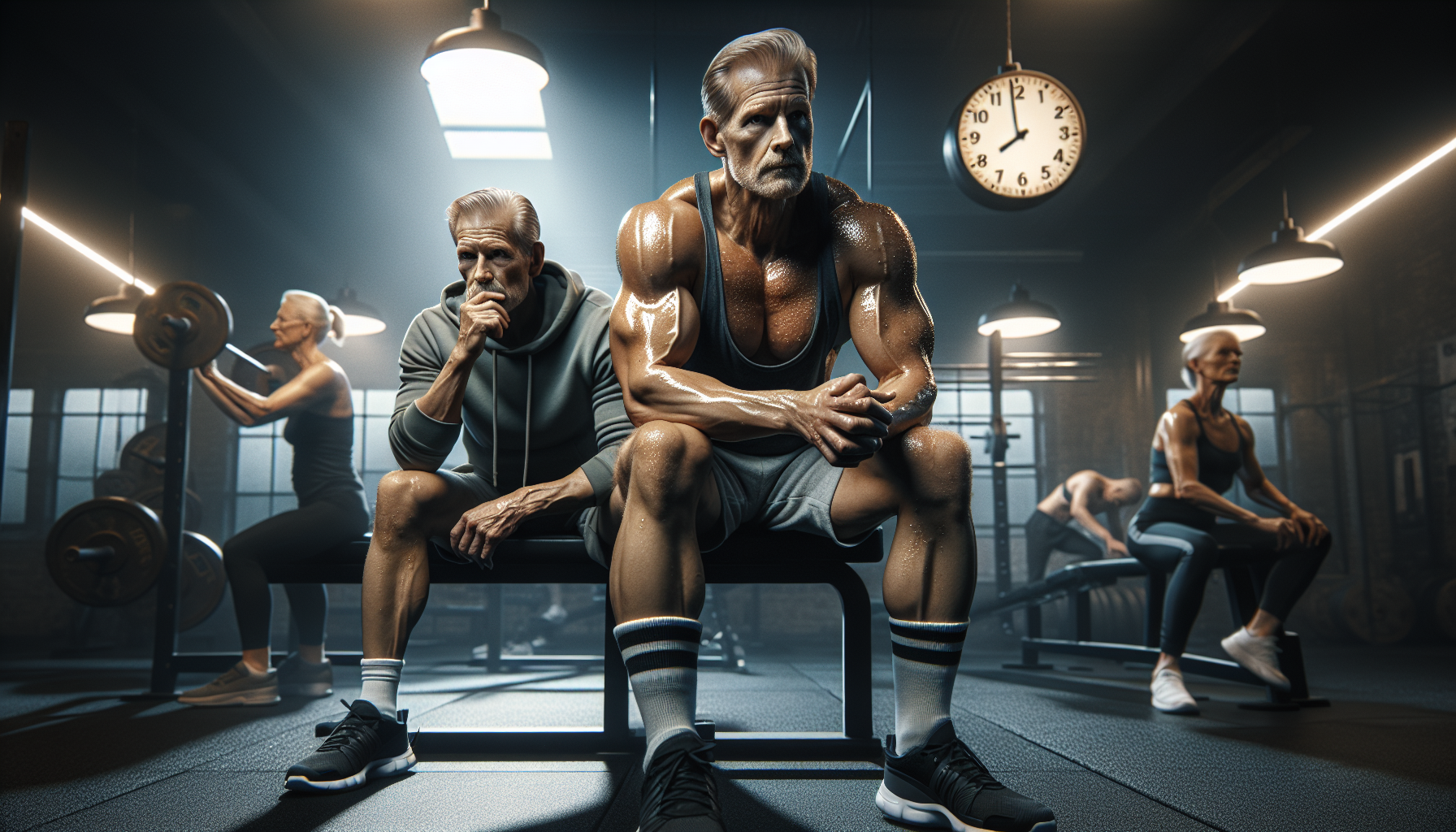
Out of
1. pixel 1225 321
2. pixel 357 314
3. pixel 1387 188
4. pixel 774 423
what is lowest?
pixel 774 423

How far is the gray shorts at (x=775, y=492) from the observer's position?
1351 millimetres

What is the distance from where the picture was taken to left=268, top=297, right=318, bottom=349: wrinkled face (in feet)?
9.96

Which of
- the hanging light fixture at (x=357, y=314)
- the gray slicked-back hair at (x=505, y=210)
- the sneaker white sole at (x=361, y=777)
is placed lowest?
the sneaker white sole at (x=361, y=777)

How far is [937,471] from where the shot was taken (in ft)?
4.03

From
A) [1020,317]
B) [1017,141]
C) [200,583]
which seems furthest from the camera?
[1020,317]

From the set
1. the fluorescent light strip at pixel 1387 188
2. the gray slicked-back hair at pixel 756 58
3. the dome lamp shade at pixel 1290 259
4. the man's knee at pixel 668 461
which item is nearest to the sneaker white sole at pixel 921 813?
the man's knee at pixel 668 461

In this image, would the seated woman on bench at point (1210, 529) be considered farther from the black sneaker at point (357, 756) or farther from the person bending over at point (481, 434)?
the black sneaker at point (357, 756)

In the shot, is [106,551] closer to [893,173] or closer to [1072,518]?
[1072,518]

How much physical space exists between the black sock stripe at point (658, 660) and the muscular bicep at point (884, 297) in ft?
1.63

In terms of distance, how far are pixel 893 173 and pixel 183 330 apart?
16.7 feet

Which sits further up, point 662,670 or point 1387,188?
point 1387,188

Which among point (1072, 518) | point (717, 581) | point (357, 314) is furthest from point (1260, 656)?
point (357, 314)

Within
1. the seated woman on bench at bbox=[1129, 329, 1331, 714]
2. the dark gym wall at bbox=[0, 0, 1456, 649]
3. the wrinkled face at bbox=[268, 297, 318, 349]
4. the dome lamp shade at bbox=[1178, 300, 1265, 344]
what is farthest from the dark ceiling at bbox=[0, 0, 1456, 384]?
the seated woman on bench at bbox=[1129, 329, 1331, 714]

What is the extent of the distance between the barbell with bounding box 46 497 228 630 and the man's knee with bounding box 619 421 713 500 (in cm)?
253
